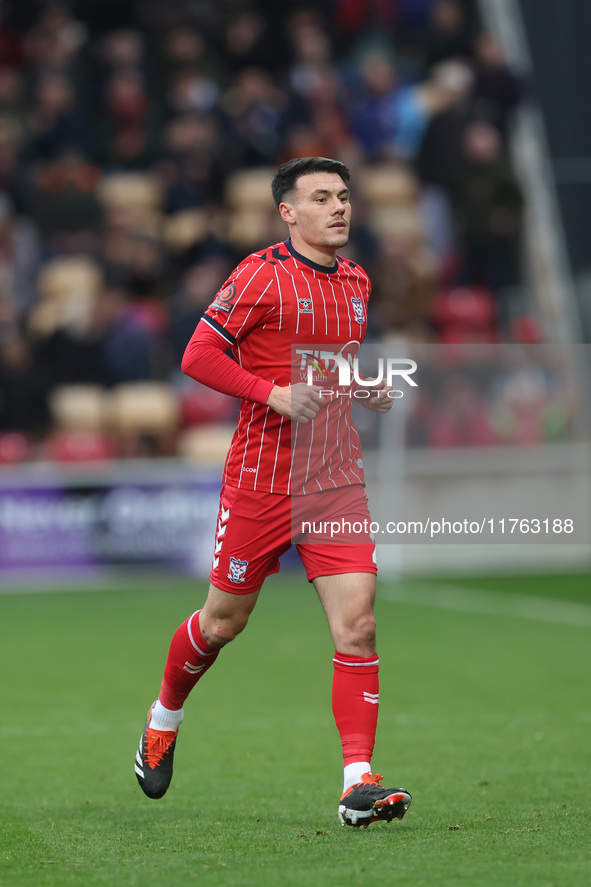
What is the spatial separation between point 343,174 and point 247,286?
1.95 feet

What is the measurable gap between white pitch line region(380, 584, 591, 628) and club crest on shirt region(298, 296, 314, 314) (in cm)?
634

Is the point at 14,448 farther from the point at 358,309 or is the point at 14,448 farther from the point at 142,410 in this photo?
the point at 358,309

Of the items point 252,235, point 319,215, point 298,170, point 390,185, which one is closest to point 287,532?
point 319,215

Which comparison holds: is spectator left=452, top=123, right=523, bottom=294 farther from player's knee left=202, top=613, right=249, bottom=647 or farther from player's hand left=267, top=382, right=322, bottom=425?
player's hand left=267, top=382, right=322, bottom=425

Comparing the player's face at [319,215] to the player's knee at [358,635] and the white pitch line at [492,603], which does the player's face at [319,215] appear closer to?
the player's knee at [358,635]

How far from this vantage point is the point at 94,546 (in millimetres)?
13250

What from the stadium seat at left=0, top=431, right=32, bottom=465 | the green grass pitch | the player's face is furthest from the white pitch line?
the player's face

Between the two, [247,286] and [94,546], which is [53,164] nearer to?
[94,546]

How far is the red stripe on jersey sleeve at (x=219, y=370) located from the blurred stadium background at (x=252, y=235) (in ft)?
19.3

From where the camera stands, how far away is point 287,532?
5066mm

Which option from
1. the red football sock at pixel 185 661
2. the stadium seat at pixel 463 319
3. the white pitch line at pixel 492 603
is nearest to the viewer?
the red football sock at pixel 185 661

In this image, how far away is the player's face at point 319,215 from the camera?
16.6 feet

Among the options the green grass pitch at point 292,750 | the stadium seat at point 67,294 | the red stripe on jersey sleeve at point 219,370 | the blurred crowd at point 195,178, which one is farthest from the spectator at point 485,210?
the red stripe on jersey sleeve at point 219,370

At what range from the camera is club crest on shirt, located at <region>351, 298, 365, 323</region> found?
202 inches
